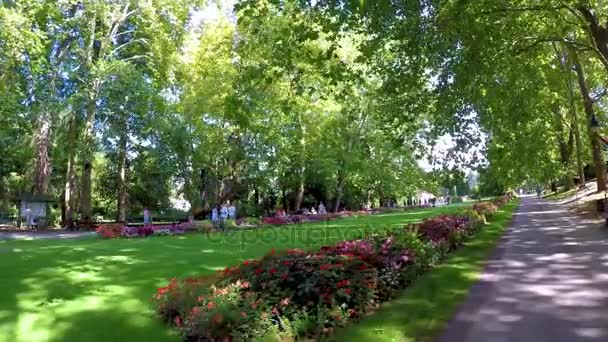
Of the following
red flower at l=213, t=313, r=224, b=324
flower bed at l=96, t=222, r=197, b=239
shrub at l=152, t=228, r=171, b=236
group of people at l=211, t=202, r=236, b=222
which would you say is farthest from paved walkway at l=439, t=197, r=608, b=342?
group of people at l=211, t=202, r=236, b=222

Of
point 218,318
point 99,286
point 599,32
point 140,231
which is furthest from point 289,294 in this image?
point 140,231

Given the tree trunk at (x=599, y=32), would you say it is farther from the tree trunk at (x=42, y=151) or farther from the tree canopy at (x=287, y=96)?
the tree trunk at (x=42, y=151)

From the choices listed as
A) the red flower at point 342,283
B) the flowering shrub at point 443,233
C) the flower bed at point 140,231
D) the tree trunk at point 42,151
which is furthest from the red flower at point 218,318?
the tree trunk at point 42,151

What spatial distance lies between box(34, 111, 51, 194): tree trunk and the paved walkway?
30237mm

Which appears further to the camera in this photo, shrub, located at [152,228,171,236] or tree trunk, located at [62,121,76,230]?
tree trunk, located at [62,121,76,230]

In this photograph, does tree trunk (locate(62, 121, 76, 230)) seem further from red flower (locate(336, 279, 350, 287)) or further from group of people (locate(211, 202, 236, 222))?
red flower (locate(336, 279, 350, 287))

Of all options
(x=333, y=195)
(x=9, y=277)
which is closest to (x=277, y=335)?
(x=9, y=277)

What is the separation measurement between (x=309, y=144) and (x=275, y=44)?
31.5 metres

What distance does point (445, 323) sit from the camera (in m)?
6.90

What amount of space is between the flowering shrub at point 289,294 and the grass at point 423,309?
0.81 feet

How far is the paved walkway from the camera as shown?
20.7 ft

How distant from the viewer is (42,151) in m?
33.9

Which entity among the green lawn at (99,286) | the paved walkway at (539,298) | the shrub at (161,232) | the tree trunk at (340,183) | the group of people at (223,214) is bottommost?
the paved walkway at (539,298)

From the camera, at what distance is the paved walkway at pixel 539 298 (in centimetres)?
631
